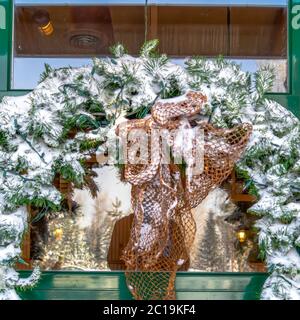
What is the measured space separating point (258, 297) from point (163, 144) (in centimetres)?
126

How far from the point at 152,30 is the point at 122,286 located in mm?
1999

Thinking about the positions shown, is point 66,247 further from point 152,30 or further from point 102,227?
point 152,30

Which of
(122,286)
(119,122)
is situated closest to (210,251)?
(122,286)

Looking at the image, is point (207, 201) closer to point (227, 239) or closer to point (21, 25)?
point (227, 239)

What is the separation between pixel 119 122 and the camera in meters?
5.14

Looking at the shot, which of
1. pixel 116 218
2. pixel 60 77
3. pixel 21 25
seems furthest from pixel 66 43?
pixel 116 218

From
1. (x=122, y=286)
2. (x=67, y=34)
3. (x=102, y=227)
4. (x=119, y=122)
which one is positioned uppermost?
(x=67, y=34)

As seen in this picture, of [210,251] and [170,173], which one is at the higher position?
[170,173]

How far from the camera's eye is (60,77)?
5.19m

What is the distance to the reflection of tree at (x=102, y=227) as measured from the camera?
590 cm

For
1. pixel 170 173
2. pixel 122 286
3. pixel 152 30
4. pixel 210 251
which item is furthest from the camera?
pixel 152 30

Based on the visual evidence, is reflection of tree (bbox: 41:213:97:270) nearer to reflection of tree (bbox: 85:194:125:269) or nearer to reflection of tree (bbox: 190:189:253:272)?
reflection of tree (bbox: 85:194:125:269)

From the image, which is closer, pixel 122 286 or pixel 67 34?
pixel 122 286

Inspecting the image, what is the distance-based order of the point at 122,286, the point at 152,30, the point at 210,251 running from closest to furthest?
1. the point at 122,286
2. the point at 210,251
3. the point at 152,30
